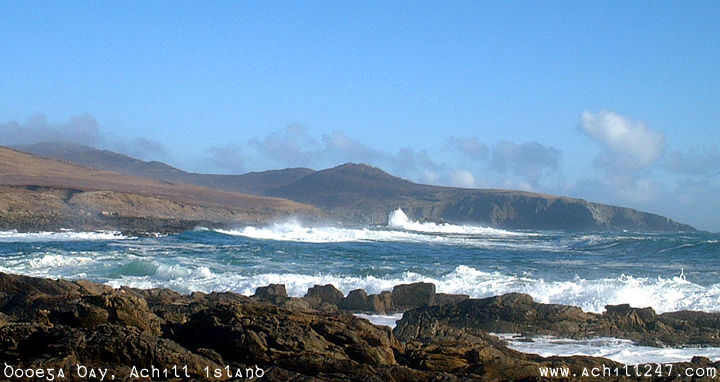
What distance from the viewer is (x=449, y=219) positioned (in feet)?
356

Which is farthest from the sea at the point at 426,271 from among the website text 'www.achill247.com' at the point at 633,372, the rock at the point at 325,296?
the website text 'www.achill247.com' at the point at 633,372

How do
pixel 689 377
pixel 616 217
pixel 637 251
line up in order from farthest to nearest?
pixel 616 217
pixel 637 251
pixel 689 377

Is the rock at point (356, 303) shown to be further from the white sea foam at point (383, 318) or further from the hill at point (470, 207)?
the hill at point (470, 207)

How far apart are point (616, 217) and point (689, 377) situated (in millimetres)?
101340

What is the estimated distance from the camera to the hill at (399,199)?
10075cm

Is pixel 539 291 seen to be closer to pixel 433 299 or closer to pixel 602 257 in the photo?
pixel 433 299

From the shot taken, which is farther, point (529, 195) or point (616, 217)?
point (529, 195)

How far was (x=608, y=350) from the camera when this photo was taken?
975 cm

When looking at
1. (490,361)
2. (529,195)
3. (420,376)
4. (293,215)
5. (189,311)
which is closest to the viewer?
(420,376)

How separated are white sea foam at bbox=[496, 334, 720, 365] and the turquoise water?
16.3 ft

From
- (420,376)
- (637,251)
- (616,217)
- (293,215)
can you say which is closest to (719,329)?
(420,376)

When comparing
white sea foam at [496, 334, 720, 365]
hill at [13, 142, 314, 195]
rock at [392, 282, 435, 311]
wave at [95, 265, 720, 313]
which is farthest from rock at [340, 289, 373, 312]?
hill at [13, 142, 314, 195]

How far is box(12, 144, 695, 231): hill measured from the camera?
100750 mm

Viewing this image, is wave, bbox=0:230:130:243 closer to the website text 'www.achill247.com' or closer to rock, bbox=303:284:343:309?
rock, bbox=303:284:343:309
